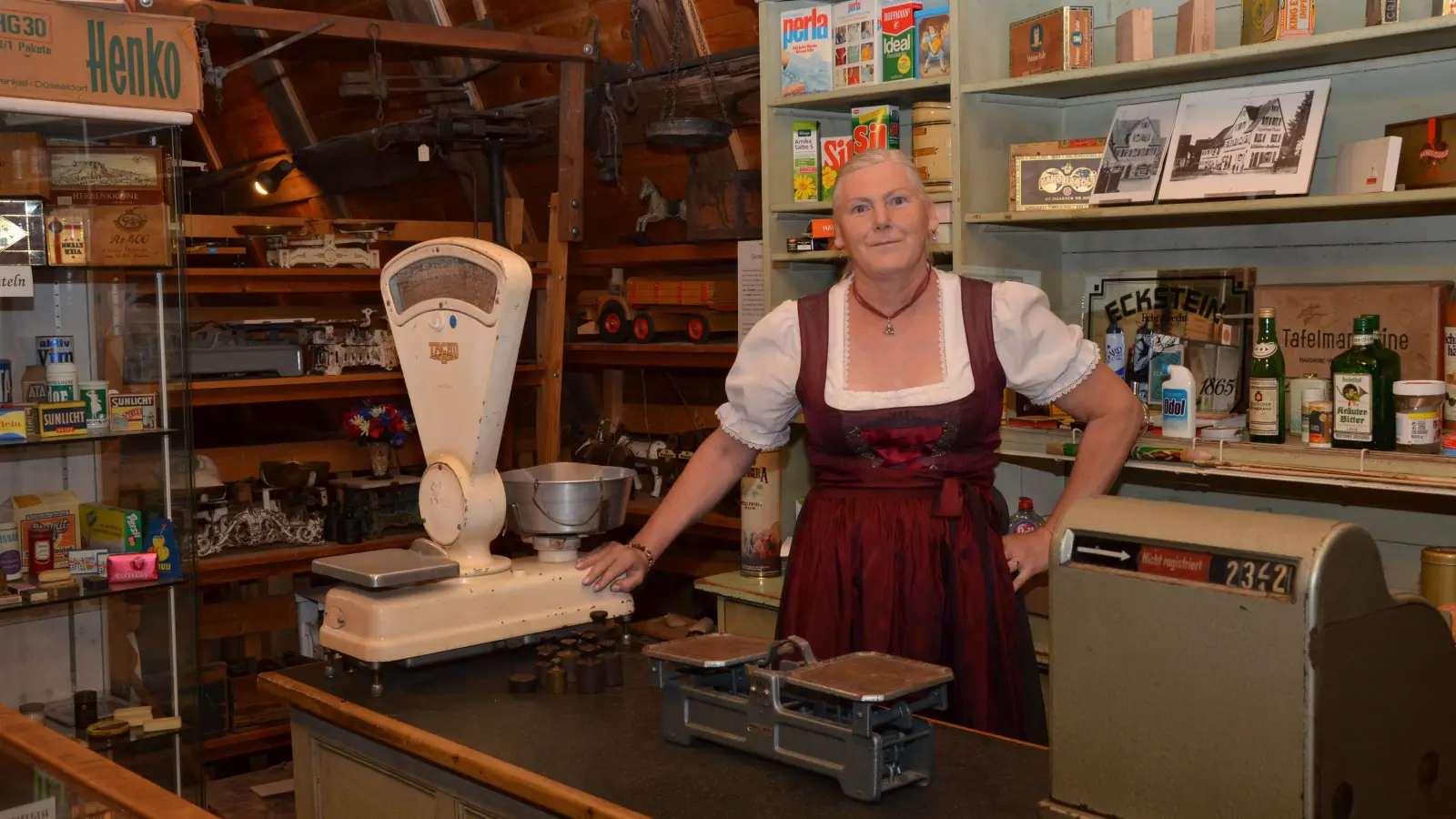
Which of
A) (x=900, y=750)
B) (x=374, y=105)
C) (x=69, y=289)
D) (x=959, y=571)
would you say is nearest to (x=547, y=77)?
(x=374, y=105)

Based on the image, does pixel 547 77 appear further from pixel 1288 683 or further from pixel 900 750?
pixel 1288 683

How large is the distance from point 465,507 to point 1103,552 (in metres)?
1.12

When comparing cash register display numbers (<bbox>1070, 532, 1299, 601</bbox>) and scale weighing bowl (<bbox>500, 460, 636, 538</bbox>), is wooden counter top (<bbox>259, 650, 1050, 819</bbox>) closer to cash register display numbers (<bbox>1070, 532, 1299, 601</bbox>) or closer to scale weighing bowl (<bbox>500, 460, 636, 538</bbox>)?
scale weighing bowl (<bbox>500, 460, 636, 538</bbox>)

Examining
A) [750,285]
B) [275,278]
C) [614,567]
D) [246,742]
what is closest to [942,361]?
[614,567]

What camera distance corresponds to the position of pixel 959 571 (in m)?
2.20

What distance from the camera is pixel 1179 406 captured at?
2738mm

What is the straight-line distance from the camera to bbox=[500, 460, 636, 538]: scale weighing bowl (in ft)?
6.88

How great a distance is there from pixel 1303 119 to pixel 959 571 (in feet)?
3.90

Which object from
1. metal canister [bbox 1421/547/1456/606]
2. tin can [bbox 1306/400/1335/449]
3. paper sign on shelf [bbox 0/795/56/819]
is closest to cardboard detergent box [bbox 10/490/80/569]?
paper sign on shelf [bbox 0/795/56/819]

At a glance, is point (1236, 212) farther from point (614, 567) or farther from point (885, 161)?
point (614, 567)

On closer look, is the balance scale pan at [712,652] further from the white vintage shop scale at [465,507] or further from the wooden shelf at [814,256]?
the wooden shelf at [814,256]

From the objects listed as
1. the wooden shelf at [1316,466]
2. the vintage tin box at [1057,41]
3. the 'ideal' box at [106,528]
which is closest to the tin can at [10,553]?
the 'ideal' box at [106,528]

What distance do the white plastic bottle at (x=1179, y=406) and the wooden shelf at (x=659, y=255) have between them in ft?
5.78

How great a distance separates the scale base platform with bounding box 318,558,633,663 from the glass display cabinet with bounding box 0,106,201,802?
1.23 m
